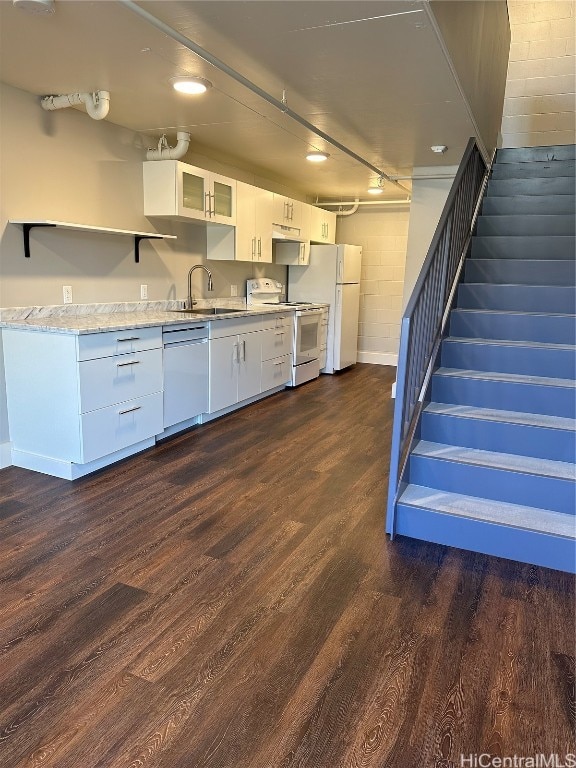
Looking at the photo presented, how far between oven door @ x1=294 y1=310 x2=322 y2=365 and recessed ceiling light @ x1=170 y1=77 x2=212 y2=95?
2.86m

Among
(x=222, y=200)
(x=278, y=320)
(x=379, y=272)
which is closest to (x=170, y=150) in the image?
(x=222, y=200)

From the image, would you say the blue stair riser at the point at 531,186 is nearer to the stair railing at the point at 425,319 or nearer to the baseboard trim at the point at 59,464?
the stair railing at the point at 425,319

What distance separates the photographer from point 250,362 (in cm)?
491

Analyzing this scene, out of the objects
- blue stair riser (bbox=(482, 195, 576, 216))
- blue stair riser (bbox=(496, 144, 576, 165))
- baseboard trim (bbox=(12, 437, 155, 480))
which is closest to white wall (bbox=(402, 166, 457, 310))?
blue stair riser (bbox=(496, 144, 576, 165))

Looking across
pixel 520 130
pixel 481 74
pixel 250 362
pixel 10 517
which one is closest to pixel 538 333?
pixel 481 74

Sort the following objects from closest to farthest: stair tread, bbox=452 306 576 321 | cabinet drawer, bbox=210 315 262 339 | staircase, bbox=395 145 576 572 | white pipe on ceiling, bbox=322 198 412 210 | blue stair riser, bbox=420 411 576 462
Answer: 1. staircase, bbox=395 145 576 572
2. blue stair riser, bbox=420 411 576 462
3. stair tread, bbox=452 306 576 321
4. cabinet drawer, bbox=210 315 262 339
5. white pipe on ceiling, bbox=322 198 412 210

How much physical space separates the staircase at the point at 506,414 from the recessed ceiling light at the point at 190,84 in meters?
2.06

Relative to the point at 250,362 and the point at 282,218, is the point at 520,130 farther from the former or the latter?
the point at 250,362

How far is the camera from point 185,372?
3.99 m

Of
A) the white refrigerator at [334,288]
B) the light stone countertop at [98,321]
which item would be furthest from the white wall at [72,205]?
the white refrigerator at [334,288]

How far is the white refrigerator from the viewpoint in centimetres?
652

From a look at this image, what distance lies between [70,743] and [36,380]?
225 centimetres

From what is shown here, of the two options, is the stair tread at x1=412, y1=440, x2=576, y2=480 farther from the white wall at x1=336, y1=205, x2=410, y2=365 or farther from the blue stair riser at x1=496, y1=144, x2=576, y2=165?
the white wall at x1=336, y1=205, x2=410, y2=365

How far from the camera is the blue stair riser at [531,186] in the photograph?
463 centimetres
